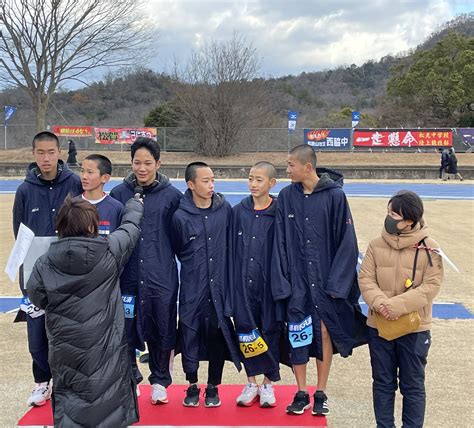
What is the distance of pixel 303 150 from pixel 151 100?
219 ft

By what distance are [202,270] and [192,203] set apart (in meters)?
0.50

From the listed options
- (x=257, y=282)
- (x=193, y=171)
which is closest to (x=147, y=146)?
(x=193, y=171)

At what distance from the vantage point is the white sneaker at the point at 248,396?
13.7 ft

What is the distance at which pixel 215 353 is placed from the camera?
4133 mm

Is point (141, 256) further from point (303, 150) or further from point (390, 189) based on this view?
point (390, 189)

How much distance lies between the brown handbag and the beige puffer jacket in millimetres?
24

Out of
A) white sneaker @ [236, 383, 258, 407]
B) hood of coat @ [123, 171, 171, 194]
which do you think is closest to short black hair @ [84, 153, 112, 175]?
hood of coat @ [123, 171, 171, 194]

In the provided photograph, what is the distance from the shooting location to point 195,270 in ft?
13.1

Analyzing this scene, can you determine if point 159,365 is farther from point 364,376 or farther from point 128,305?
point 364,376

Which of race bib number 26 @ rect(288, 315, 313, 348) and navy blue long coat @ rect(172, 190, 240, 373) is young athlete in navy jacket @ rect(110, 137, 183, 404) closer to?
navy blue long coat @ rect(172, 190, 240, 373)

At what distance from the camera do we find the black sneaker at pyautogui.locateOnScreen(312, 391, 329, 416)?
397 cm

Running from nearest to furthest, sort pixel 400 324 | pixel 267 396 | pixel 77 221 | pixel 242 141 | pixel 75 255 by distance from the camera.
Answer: pixel 75 255, pixel 77 221, pixel 400 324, pixel 267 396, pixel 242 141

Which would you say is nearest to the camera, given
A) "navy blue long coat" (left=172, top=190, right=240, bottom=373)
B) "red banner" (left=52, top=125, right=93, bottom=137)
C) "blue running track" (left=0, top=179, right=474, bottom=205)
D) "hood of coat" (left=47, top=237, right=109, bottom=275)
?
"hood of coat" (left=47, top=237, right=109, bottom=275)

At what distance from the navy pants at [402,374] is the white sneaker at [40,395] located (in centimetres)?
246
